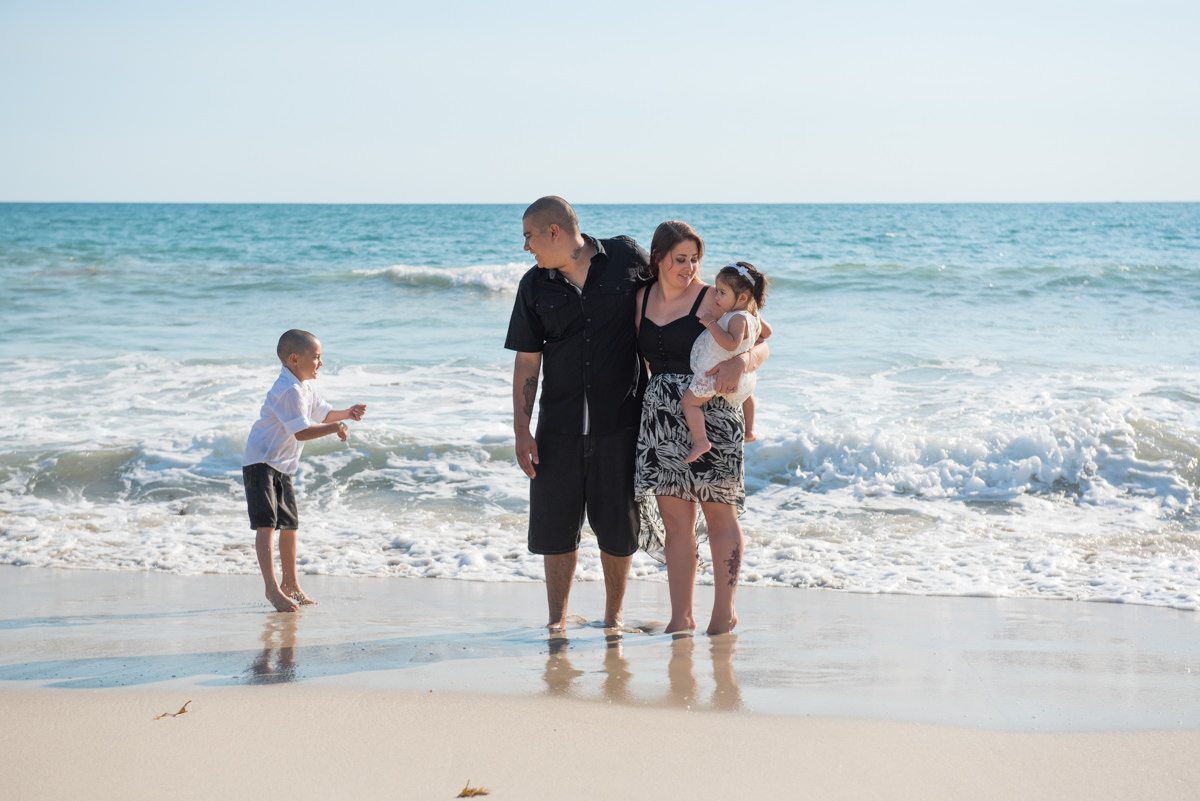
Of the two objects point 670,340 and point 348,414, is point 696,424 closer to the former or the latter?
point 670,340

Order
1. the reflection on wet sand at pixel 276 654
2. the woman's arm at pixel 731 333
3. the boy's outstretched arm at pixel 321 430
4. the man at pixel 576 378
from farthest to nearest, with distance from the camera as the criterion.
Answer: the boy's outstretched arm at pixel 321 430
the man at pixel 576 378
the woman's arm at pixel 731 333
the reflection on wet sand at pixel 276 654

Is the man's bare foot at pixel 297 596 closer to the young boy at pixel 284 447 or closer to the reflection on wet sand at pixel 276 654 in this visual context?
the young boy at pixel 284 447

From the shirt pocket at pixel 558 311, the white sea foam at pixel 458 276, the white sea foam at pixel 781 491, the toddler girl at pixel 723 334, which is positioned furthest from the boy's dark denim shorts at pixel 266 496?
the white sea foam at pixel 458 276

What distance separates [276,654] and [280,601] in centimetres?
82

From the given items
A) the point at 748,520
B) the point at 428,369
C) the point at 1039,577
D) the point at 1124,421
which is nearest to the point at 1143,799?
the point at 1039,577

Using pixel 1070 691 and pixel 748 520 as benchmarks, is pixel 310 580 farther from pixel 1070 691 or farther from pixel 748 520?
pixel 1070 691

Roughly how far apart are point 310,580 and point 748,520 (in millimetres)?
2821

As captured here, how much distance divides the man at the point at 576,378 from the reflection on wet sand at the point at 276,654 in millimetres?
1085

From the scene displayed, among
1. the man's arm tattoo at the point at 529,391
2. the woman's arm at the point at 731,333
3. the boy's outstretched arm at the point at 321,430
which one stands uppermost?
the woman's arm at the point at 731,333

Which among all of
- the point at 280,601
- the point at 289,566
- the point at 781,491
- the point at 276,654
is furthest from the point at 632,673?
the point at 781,491

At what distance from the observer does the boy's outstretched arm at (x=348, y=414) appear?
4.23 m

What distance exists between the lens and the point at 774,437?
26.3 feet

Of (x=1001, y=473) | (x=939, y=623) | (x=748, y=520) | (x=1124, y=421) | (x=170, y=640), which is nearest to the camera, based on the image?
(x=170, y=640)

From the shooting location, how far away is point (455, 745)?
113 inches
